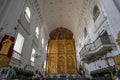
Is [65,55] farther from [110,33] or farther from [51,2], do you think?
[110,33]

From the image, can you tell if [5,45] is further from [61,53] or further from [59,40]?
[59,40]

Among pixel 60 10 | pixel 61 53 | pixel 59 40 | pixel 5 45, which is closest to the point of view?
pixel 5 45

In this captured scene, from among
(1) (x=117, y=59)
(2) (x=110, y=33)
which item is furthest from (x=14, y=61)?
(2) (x=110, y=33)

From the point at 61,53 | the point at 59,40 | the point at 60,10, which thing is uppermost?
the point at 60,10

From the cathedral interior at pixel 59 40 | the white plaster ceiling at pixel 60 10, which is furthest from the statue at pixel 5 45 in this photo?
the white plaster ceiling at pixel 60 10

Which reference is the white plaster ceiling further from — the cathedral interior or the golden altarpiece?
the golden altarpiece

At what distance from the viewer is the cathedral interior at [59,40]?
16.8 feet

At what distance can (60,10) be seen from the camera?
48.5ft

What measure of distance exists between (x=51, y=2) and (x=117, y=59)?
10356mm

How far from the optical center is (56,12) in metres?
15.1

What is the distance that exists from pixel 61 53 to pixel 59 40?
107 inches

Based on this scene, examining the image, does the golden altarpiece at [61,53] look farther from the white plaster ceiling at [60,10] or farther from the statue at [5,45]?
the statue at [5,45]

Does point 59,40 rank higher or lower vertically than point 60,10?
lower

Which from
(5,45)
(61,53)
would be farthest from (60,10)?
(5,45)
